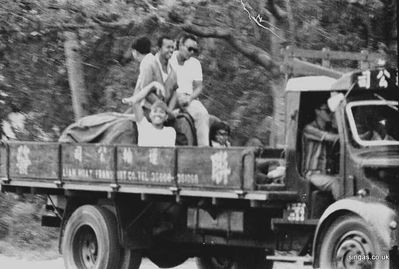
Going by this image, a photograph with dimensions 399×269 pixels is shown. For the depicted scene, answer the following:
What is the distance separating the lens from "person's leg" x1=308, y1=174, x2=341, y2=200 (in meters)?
11.1

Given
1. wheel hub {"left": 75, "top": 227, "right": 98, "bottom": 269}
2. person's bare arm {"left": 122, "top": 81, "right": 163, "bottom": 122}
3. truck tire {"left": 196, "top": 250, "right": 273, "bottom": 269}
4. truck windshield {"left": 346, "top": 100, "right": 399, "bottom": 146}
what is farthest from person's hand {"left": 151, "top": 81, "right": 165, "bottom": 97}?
truck windshield {"left": 346, "top": 100, "right": 399, "bottom": 146}

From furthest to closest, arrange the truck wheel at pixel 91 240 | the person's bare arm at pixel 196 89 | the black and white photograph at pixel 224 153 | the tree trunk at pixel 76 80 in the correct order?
the tree trunk at pixel 76 80 < the person's bare arm at pixel 196 89 < the truck wheel at pixel 91 240 < the black and white photograph at pixel 224 153

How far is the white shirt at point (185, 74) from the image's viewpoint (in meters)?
13.4

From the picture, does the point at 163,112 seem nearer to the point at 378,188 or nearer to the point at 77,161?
the point at 77,161

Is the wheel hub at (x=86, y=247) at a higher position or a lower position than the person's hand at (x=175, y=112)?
lower

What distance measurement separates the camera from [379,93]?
36.7 ft

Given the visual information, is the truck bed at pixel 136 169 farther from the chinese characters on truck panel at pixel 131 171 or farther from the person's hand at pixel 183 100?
the person's hand at pixel 183 100

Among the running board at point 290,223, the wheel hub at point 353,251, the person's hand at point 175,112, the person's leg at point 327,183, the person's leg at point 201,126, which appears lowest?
the wheel hub at point 353,251

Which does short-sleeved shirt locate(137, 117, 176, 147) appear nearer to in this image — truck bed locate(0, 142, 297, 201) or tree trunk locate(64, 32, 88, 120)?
truck bed locate(0, 142, 297, 201)

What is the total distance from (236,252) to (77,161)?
198cm

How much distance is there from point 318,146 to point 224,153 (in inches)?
34.6

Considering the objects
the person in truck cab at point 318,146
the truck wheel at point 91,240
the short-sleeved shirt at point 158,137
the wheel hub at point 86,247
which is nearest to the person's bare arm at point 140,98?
the short-sleeved shirt at point 158,137

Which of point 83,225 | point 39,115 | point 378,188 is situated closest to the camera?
point 378,188

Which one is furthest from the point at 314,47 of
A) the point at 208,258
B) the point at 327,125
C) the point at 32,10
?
the point at 327,125
